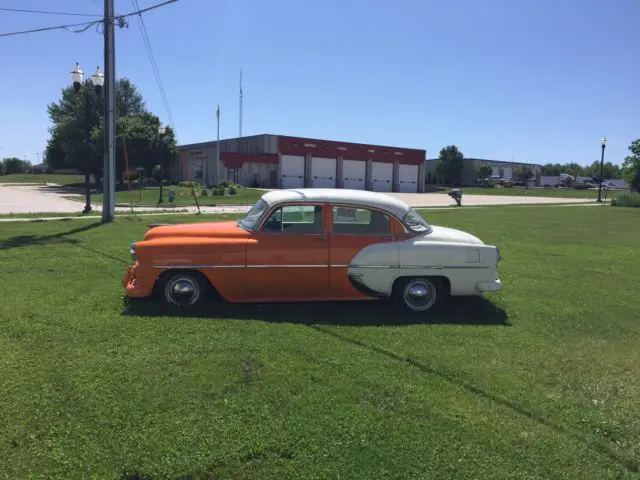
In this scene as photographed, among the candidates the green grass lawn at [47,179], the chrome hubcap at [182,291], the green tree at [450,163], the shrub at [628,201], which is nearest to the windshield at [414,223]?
the chrome hubcap at [182,291]

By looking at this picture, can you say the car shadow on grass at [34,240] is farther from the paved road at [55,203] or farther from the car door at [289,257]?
the paved road at [55,203]

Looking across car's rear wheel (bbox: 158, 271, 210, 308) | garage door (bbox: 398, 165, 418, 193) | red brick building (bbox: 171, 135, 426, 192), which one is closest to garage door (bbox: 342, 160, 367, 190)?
red brick building (bbox: 171, 135, 426, 192)

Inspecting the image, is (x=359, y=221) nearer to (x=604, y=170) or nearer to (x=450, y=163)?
(x=450, y=163)

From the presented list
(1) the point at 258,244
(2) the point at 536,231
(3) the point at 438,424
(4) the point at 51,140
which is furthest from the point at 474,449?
(4) the point at 51,140

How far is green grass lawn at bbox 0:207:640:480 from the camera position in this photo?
3.12 meters

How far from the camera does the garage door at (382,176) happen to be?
214ft

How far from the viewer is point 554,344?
5.43 meters

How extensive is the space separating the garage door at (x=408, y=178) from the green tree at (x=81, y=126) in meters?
32.4

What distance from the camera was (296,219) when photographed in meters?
6.18

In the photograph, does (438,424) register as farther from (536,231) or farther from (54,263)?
(536,231)

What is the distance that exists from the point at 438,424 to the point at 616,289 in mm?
6134

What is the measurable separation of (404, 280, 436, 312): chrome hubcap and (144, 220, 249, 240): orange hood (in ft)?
6.88

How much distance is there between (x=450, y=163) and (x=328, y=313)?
3482 inches

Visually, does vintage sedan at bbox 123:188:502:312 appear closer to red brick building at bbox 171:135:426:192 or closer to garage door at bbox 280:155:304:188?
red brick building at bbox 171:135:426:192
